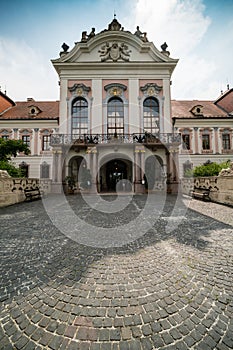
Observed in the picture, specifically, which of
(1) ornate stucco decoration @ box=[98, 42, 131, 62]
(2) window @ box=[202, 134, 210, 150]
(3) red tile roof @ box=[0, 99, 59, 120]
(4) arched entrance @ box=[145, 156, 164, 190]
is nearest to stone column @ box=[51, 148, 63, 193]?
(4) arched entrance @ box=[145, 156, 164, 190]

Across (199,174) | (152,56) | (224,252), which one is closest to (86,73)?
(152,56)

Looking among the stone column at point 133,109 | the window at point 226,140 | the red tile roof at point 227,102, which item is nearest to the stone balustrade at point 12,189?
the stone column at point 133,109

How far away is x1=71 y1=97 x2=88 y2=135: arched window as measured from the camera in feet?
55.6

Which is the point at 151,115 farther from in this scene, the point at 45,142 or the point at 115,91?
the point at 45,142

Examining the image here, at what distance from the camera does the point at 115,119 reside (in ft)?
56.2

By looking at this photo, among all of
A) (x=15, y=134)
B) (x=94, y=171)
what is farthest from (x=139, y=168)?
(x=15, y=134)

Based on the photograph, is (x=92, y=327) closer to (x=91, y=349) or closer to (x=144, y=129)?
(x=91, y=349)

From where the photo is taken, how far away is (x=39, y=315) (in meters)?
1.57

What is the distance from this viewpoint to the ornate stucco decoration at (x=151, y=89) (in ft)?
56.5

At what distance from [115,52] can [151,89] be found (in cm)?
556

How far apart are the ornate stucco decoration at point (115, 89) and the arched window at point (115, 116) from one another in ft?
1.62

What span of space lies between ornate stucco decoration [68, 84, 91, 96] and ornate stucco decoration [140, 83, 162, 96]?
5.76 meters

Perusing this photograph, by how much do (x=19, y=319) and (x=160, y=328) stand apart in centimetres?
128

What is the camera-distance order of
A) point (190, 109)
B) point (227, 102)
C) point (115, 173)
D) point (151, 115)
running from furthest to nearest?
point (227, 102) < point (190, 109) < point (115, 173) < point (151, 115)
